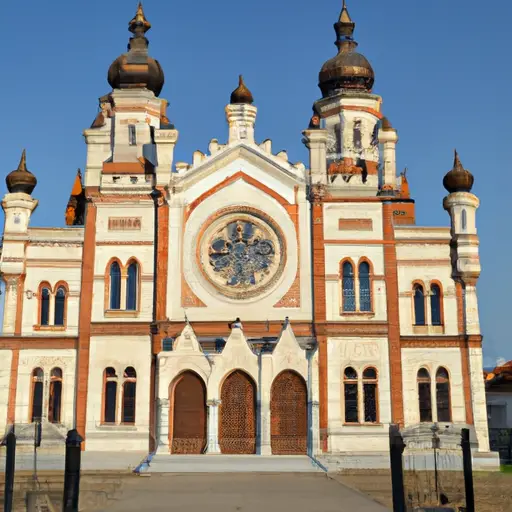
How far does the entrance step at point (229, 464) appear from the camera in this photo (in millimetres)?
28677

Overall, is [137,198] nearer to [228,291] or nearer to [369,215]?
[228,291]

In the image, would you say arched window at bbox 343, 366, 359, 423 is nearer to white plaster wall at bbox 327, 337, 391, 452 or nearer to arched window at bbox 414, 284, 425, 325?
white plaster wall at bbox 327, 337, 391, 452

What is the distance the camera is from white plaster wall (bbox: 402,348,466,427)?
32344mm

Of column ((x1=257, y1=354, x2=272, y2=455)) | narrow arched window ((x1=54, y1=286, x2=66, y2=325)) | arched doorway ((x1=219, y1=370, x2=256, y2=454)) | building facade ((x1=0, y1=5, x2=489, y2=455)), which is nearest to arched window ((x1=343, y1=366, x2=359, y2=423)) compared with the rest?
building facade ((x1=0, y1=5, x2=489, y2=455))

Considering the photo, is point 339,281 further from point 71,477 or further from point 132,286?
point 71,477

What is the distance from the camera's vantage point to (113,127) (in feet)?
122

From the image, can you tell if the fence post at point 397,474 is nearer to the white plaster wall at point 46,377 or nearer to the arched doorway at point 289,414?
the arched doorway at point 289,414

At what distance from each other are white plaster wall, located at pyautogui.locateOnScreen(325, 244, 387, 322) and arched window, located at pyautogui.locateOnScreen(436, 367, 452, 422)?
118 inches

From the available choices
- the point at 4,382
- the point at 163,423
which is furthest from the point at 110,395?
the point at 4,382

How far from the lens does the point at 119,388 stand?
32375 mm

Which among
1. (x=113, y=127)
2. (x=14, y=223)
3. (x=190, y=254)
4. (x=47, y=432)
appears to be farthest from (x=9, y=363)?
(x=47, y=432)

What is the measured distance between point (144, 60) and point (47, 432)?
22.5m

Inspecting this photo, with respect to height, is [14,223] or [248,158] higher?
[248,158]

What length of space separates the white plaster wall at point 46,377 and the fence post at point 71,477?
14944 millimetres
